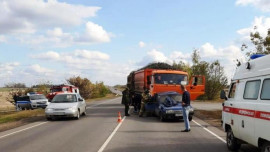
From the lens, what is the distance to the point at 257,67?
7.75 metres

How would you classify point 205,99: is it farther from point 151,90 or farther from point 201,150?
point 201,150

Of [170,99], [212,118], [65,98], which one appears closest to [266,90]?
[170,99]

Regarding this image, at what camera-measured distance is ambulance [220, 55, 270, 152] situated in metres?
6.79

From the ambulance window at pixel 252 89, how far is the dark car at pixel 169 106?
360 inches

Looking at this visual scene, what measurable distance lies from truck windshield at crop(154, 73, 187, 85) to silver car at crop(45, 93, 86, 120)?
5251 millimetres

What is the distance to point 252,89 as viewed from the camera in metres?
7.80

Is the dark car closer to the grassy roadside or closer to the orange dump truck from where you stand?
the orange dump truck

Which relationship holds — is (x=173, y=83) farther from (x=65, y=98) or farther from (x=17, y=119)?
(x=17, y=119)

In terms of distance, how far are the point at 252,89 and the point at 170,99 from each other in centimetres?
1084

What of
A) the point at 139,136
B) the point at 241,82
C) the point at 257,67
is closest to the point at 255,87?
the point at 257,67

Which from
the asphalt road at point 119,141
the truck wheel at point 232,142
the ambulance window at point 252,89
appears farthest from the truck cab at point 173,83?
the ambulance window at point 252,89

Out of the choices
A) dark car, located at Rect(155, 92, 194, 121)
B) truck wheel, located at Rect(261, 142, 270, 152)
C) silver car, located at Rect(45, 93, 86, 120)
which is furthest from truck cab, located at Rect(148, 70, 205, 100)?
truck wheel, located at Rect(261, 142, 270, 152)

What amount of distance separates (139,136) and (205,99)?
130 feet

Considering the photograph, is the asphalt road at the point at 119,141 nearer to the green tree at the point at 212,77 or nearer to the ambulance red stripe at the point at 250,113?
the ambulance red stripe at the point at 250,113
